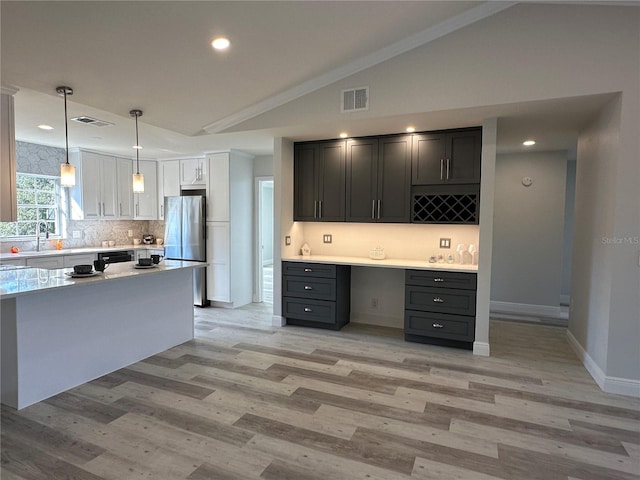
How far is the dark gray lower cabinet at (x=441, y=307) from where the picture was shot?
397 centimetres

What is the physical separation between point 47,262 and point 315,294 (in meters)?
3.84

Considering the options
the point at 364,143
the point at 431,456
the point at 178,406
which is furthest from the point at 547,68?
the point at 178,406

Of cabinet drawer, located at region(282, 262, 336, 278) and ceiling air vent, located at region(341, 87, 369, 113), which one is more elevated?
ceiling air vent, located at region(341, 87, 369, 113)

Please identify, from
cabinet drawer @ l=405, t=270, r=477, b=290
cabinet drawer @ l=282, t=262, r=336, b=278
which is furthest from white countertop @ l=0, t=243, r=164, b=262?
cabinet drawer @ l=405, t=270, r=477, b=290

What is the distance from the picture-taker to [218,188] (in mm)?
5840

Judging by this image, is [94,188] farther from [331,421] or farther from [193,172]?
[331,421]

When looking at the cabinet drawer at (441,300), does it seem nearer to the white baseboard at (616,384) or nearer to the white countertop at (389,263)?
the white countertop at (389,263)

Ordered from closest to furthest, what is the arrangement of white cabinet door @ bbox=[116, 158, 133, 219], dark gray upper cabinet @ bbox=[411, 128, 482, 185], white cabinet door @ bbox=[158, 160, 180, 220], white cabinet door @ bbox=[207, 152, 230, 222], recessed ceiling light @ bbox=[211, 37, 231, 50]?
1. recessed ceiling light @ bbox=[211, 37, 231, 50]
2. dark gray upper cabinet @ bbox=[411, 128, 482, 185]
3. white cabinet door @ bbox=[207, 152, 230, 222]
4. white cabinet door @ bbox=[158, 160, 180, 220]
5. white cabinet door @ bbox=[116, 158, 133, 219]

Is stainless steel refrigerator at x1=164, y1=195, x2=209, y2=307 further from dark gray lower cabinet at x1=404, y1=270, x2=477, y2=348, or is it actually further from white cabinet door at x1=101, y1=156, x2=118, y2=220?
dark gray lower cabinet at x1=404, y1=270, x2=477, y2=348

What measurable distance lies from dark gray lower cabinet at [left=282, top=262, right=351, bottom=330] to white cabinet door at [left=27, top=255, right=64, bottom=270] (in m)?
3.32

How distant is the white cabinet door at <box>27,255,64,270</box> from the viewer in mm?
4918

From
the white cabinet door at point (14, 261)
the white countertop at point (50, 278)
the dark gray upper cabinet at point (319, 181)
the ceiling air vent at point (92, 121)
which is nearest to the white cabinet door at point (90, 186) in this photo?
the white cabinet door at point (14, 261)

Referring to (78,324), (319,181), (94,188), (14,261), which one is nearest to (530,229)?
(319,181)

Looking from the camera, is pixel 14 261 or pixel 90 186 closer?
pixel 14 261
